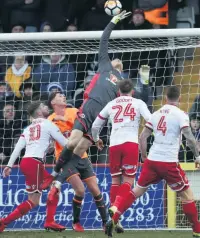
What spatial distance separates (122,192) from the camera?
41.8 feet

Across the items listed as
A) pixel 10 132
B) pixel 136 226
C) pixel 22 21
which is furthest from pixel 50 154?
pixel 22 21

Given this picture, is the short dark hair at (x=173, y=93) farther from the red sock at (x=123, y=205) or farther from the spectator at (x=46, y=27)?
the spectator at (x=46, y=27)

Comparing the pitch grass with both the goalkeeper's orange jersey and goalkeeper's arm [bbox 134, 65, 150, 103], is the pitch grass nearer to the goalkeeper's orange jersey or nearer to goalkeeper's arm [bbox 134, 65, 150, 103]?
the goalkeeper's orange jersey

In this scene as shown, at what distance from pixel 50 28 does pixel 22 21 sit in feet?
3.23

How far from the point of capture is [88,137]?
540 inches

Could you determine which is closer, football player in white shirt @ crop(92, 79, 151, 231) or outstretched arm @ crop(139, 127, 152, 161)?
outstretched arm @ crop(139, 127, 152, 161)

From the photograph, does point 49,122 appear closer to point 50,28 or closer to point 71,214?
point 71,214

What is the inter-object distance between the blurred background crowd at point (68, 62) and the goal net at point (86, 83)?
21mm

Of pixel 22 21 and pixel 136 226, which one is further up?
pixel 22 21

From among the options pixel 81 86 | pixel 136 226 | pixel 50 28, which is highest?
pixel 50 28

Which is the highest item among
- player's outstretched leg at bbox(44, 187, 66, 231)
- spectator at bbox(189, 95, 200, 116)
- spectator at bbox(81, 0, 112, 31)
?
spectator at bbox(81, 0, 112, 31)

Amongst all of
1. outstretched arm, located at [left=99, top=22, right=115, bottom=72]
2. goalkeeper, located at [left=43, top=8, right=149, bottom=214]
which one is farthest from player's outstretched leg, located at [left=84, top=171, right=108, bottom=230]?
outstretched arm, located at [left=99, top=22, right=115, bottom=72]

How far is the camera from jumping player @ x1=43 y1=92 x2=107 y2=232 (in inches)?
551

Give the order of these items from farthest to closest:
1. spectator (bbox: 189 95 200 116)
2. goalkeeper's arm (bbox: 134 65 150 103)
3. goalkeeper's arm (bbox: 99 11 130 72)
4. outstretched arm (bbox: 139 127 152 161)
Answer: spectator (bbox: 189 95 200 116) < goalkeeper's arm (bbox: 134 65 150 103) < goalkeeper's arm (bbox: 99 11 130 72) < outstretched arm (bbox: 139 127 152 161)
